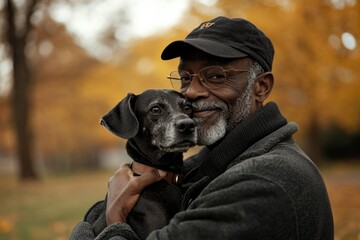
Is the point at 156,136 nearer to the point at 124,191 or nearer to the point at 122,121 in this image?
the point at 122,121

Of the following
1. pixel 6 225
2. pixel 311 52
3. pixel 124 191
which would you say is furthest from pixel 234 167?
pixel 311 52

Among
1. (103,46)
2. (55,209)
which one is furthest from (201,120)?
(103,46)

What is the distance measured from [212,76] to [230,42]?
0.90 ft

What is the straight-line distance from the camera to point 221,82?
3258 mm

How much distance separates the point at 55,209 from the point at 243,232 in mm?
9248

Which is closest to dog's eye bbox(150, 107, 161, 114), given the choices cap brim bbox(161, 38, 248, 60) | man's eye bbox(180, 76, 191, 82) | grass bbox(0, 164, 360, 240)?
man's eye bbox(180, 76, 191, 82)

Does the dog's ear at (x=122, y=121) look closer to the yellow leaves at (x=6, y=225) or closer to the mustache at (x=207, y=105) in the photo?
the mustache at (x=207, y=105)

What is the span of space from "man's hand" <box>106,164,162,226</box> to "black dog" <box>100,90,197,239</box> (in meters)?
0.07

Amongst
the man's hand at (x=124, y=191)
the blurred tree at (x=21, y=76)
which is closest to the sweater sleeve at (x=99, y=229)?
the man's hand at (x=124, y=191)

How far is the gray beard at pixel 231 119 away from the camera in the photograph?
3264 mm

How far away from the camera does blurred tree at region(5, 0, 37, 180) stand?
17797 millimetres

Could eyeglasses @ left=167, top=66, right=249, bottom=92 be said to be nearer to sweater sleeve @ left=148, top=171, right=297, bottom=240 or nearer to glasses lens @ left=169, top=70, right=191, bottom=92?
glasses lens @ left=169, top=70, right=191, bottom=92

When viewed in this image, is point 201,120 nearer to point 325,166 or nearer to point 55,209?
point 55,209

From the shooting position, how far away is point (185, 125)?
3.62m
